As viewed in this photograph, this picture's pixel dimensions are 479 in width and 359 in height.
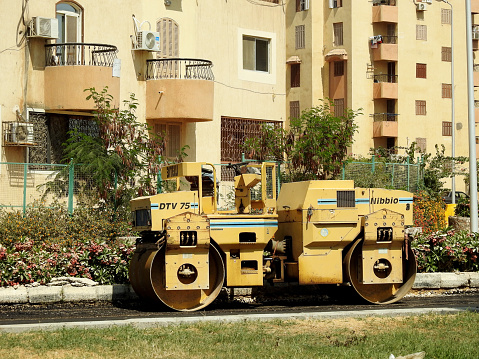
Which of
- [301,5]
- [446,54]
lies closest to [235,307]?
[301,5]

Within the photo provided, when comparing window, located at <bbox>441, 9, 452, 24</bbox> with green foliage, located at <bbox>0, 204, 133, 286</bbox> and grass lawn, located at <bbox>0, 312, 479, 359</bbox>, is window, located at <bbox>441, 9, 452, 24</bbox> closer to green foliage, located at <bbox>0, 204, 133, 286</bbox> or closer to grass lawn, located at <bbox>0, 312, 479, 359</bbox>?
green foliage, located at <bbox>0, 204, 133, 286</bbox>

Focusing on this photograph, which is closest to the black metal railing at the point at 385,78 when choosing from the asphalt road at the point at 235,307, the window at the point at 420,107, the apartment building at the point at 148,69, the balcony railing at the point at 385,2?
the window at the point at 420,107

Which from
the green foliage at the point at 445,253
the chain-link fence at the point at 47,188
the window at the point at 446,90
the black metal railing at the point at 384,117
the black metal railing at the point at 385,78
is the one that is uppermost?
the black metal railing at the point at 385,78

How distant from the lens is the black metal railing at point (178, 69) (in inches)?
1262

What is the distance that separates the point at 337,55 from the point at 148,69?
58.0 ft

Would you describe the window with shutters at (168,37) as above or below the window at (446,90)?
below

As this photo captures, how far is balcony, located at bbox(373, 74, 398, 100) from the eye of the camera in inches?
1951

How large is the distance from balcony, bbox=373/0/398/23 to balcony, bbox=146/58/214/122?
19.2 meters

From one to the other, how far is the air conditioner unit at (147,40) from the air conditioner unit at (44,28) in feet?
12.2

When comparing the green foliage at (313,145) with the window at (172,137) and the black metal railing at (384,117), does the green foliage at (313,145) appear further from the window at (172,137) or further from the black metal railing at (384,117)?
the black metal railing at (384,117)

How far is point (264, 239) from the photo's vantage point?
17.3m

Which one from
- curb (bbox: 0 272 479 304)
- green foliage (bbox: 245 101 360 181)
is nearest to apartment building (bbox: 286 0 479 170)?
green foliage (bbox: 245 101 360 181)

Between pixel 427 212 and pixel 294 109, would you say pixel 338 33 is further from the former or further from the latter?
pixel 427 212

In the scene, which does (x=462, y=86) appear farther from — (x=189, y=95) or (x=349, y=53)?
(x=189, y=95)
